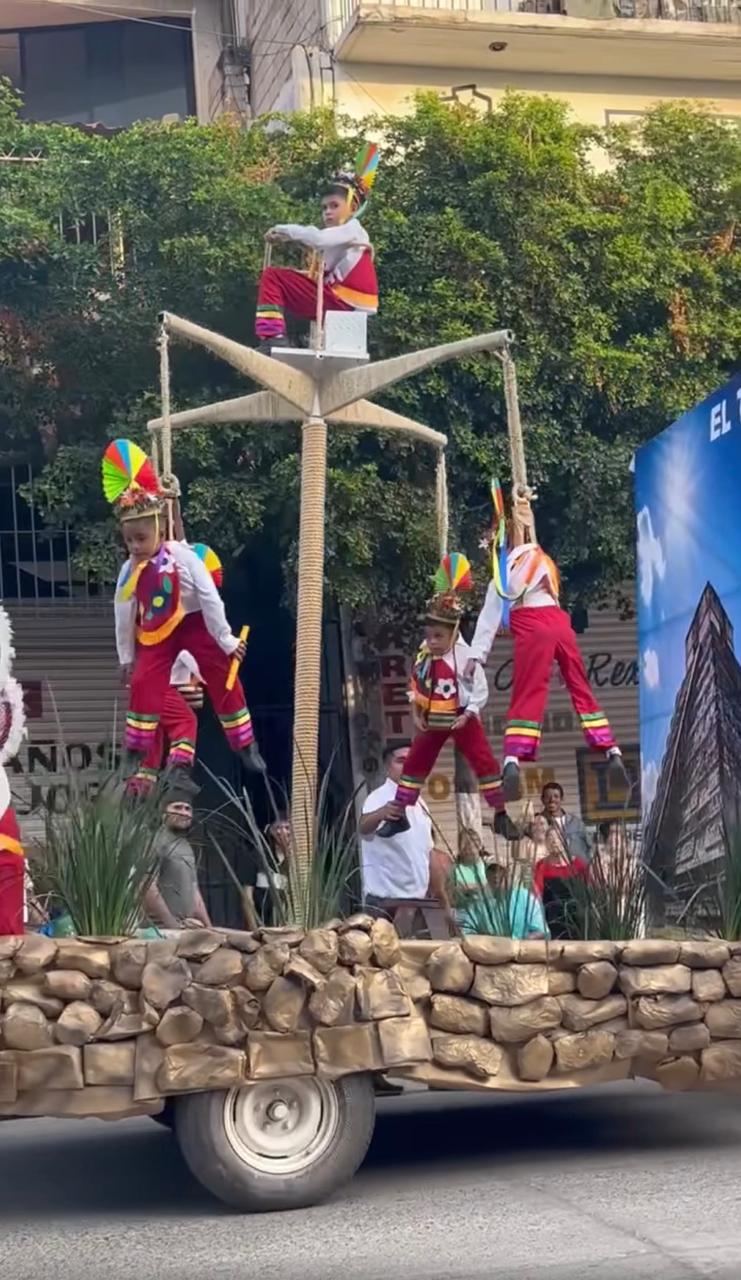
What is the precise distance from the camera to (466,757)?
8234 millimetres

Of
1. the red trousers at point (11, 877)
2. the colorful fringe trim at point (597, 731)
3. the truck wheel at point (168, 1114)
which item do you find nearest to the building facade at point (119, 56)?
the colorful fringe trim at point (597, 731)

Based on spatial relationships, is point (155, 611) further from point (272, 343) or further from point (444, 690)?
point (444, 690)

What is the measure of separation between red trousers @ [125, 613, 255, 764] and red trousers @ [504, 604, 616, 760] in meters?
1.17

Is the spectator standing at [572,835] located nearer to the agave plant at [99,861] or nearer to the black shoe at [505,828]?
the black shoe at [505,828]

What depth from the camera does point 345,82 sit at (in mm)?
16922

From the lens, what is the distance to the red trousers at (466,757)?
8133 mm

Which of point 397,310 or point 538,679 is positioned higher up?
point 397,310

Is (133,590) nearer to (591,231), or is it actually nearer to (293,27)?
(591,231)

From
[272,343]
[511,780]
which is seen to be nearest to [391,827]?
[511,780]

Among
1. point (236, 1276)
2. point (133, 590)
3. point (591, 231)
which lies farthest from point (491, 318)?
point (236, 1276)

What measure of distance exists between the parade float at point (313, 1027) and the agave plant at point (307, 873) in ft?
0.14

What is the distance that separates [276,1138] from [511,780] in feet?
7.43

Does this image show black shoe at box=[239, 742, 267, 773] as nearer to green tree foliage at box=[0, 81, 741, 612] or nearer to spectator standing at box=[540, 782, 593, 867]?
spectator standing at box=[540, 782, 593, 867]

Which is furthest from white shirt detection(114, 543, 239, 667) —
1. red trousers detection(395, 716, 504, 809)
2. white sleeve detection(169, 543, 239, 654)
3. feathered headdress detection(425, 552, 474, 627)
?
red trousers detection(395, 716, 504, 809)
